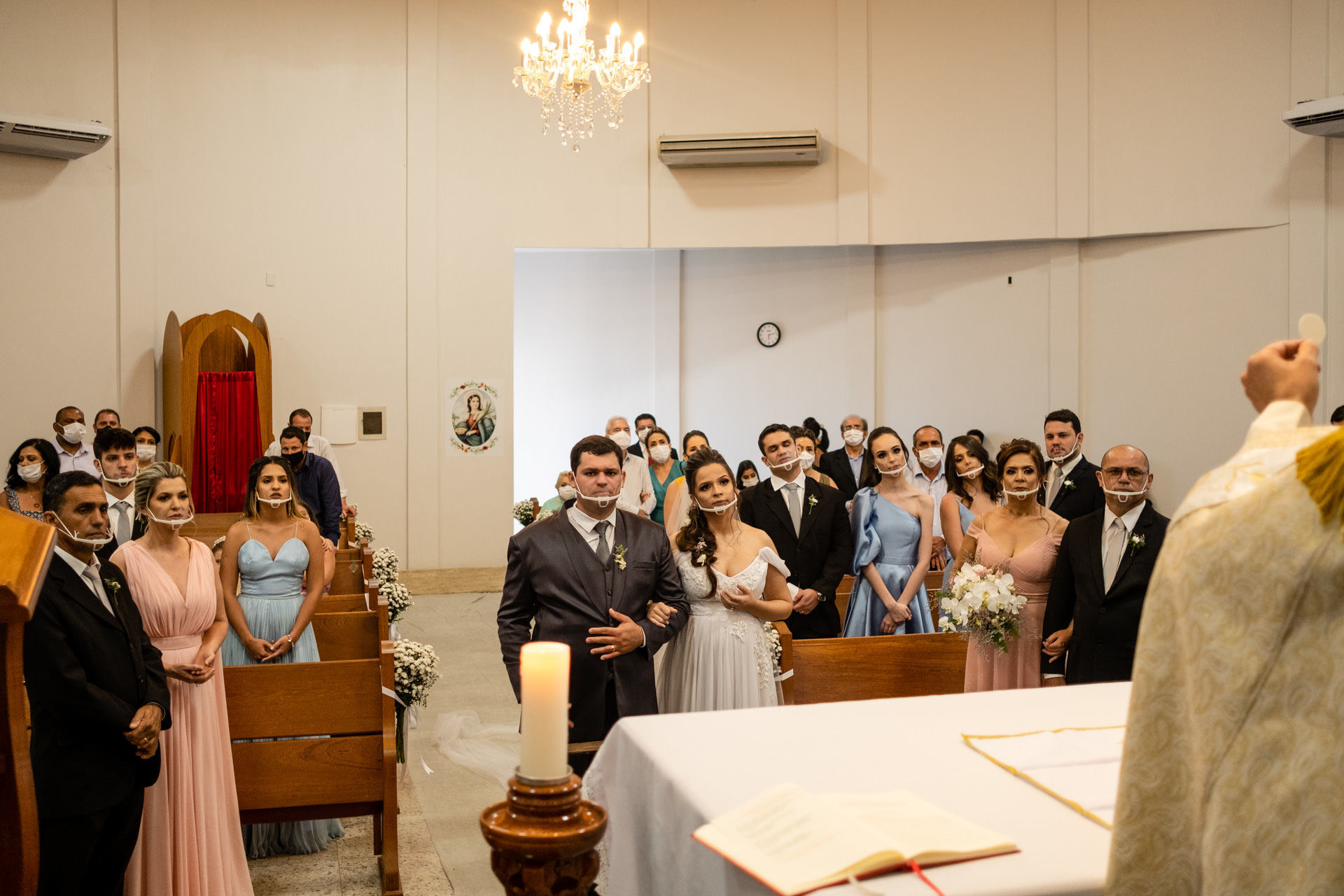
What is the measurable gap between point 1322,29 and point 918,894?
12.3 metres

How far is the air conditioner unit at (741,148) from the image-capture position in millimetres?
11992

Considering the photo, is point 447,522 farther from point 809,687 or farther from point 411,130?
point 809,687

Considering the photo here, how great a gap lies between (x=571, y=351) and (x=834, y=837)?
504 inches

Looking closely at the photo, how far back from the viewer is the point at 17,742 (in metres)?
2.08

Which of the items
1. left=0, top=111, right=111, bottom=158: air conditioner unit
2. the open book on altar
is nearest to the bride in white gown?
the open book on altar

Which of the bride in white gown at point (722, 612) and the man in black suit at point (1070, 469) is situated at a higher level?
the man in black suit at point (1070, 469)

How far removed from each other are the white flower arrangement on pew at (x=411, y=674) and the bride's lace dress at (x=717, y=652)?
1.15 m

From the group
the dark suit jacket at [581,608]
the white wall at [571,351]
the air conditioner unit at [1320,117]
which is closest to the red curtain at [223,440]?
the white wall at [571,351]

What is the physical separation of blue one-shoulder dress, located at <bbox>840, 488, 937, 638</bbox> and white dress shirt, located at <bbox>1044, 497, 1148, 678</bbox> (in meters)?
1.48

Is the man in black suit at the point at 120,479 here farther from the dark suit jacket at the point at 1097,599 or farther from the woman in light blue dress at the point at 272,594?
the dark suit jacket at the point at 1097,599

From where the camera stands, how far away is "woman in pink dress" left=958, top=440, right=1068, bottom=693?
4656 mm

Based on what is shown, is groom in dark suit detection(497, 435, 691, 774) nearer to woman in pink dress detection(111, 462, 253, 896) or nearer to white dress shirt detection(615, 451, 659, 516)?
woman in pink dress detection(111, 462, 253, 896)

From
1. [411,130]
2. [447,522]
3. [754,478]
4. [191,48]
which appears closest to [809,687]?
[754,478]

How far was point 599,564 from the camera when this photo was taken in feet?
13.3
